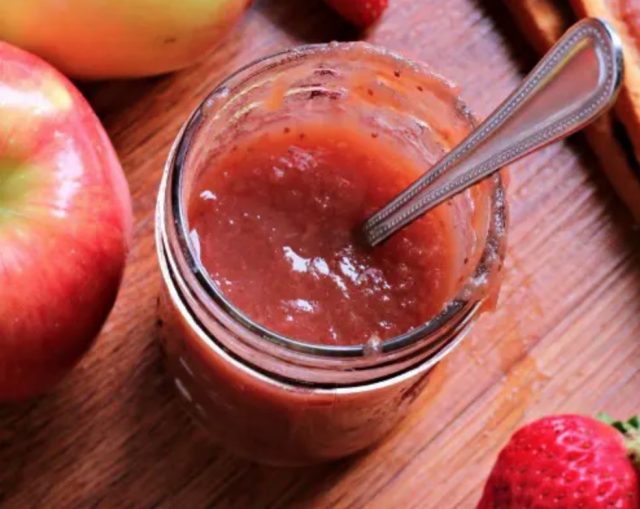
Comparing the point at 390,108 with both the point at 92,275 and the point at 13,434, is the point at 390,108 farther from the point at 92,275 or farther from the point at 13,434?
the point at 13,434

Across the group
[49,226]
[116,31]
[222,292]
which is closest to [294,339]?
[222,292]

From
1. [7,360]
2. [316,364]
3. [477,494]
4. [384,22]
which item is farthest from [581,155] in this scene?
[7,360]

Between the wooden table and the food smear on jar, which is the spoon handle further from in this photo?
the wooden table

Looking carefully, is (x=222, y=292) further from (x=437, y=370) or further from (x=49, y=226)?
(x=437, y=370)

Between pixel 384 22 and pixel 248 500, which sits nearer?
pixel 248 500

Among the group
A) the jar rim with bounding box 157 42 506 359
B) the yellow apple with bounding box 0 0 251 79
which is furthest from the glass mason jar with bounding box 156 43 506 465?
the yellow apple with bounding box 0 0 251 79

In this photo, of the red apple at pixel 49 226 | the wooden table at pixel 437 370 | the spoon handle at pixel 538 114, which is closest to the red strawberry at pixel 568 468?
the wooden table at pixel 437 370
